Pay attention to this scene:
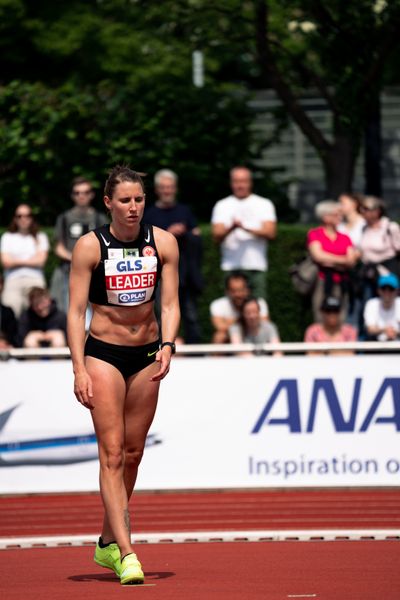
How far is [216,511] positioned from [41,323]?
13.0ft

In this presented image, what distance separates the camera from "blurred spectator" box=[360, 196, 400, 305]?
53.2 ft

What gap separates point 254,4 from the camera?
68.4 feet

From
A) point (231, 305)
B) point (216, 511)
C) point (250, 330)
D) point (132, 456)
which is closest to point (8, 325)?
point (231, 305)

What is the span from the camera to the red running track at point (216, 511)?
1138cm

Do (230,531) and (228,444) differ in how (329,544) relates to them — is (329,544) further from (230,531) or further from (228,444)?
(228,444)

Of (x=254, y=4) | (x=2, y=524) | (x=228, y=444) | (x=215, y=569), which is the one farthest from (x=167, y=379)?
(x=254, y=4)

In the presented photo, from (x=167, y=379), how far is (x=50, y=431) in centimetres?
111

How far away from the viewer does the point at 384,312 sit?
51.6 ft

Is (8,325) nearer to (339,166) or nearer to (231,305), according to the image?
(231,305)

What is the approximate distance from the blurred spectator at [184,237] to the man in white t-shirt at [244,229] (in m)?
0.33

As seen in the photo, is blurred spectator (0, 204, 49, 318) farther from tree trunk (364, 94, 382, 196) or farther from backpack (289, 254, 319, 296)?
tree trunk (364, 94, 382, 196)

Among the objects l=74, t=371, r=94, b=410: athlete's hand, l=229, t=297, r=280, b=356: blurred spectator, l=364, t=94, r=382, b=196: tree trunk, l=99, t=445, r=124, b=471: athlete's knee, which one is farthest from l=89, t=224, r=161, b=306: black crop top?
l=364, t=94, r=382, b=196: tree trunk

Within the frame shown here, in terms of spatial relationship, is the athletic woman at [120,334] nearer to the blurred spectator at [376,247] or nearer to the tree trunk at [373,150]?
the blurred spectator at [376,247]

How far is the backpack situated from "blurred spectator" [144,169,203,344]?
43.7 inches
